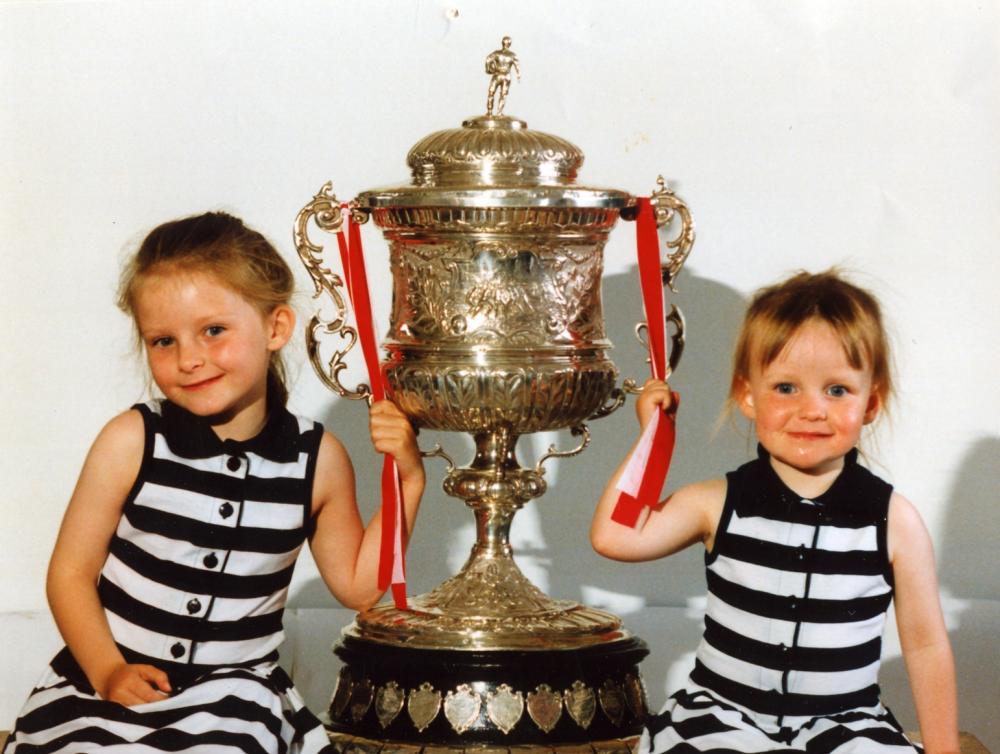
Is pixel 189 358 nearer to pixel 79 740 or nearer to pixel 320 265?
pixel 320 265

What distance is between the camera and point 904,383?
2.90 metres

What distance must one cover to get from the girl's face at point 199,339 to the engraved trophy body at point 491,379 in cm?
17

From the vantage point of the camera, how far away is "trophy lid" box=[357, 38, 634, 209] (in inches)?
83.6

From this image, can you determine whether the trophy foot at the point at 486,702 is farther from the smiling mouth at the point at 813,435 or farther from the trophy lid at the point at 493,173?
the trophy lid at the point at 493,173

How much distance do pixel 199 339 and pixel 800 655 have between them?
2.35 feet

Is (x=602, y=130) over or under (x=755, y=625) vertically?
over

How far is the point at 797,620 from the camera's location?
197 cm

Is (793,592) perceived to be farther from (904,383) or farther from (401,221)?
(904,383)

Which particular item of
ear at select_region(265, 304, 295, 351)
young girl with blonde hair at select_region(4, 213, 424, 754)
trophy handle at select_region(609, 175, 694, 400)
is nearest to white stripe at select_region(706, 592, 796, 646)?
trophy handle at select_region(609, 175, 694, 400)

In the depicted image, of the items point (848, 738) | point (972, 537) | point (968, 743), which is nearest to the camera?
point (848, 738)

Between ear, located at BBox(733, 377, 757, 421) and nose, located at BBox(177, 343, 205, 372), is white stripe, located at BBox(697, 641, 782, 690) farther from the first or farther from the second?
nose, located at BBox(177, 343, 205, 372)

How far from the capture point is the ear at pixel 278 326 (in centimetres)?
212

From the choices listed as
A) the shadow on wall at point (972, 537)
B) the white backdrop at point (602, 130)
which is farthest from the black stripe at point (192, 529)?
the shadow on wall at point (972, 537)

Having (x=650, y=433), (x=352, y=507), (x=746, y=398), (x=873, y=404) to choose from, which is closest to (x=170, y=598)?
(x=352, y=507)
